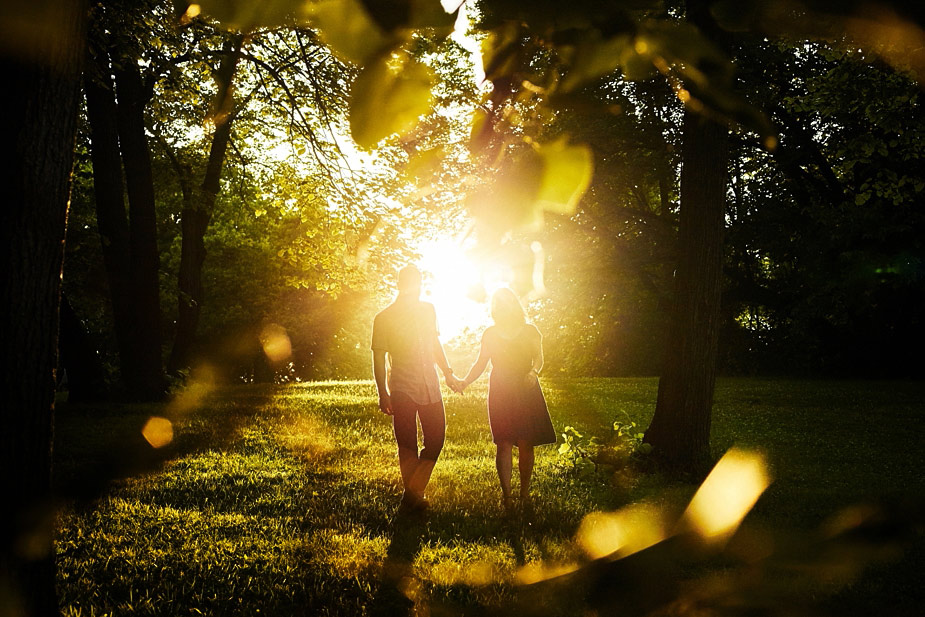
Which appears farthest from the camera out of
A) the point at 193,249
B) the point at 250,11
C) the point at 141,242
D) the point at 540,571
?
the point at 193,249

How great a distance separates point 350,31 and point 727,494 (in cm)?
790

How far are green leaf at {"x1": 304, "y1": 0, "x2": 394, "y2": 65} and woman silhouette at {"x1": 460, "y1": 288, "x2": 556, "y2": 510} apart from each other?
17.5 feet

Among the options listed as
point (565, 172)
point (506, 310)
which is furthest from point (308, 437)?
point (565, 172)

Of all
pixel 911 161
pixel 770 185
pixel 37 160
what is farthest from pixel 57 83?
pixel 770 185

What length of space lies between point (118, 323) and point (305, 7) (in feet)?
46.9

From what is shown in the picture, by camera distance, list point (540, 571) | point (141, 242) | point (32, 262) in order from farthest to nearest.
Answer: point (141, 242) → point (540, 571) → point (32, 262)

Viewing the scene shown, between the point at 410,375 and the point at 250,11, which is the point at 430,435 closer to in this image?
the point at 410,375

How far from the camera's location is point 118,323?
13266 millimetres

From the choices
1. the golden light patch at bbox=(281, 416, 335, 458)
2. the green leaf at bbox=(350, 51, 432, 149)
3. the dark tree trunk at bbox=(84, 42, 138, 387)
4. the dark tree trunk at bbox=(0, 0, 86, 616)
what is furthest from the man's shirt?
the dark tree trunk at bbox=(84, 42, 138, 387)

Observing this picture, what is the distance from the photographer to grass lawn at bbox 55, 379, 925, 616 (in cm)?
145

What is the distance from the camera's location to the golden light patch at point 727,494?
19.3 ft

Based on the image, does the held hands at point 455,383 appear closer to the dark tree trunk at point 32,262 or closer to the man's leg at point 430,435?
the man's leg at point 430,435

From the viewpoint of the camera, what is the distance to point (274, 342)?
4038 centimetres

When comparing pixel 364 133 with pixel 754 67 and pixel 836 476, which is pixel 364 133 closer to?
pixel 836 476
